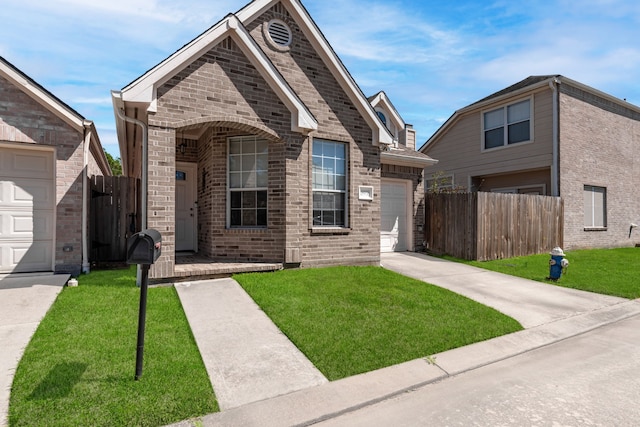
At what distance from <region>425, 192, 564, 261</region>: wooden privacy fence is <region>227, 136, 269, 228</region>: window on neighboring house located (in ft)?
21.1

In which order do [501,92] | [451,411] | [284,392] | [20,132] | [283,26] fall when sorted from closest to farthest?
[451,411], [284,392], [20,132], [283,26], [501,92]

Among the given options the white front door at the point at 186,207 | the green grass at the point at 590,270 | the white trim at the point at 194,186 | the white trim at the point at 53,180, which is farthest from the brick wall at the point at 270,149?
the green grass at the point at 590,270

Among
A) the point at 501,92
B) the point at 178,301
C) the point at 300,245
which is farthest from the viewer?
the point at 501,92

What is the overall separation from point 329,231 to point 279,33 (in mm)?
4971

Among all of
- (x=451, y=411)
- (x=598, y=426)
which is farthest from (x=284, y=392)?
(x=598, y=426)

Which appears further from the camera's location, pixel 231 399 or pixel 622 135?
pixel 622 135

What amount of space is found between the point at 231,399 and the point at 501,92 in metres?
17.5

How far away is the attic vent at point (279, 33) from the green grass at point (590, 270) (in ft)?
26.0

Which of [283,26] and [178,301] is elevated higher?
[283,26]

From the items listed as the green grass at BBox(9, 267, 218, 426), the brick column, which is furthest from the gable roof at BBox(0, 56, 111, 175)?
the green grass at BBox(9, 267, 218, 426)

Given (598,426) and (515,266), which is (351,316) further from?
(515,266)

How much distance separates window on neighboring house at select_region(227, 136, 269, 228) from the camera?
8250mm

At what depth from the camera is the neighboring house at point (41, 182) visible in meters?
7.21

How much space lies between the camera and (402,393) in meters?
3.53
